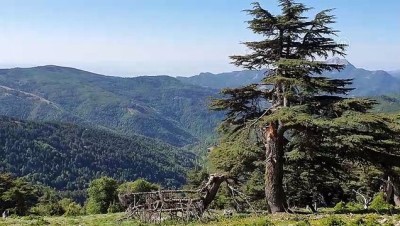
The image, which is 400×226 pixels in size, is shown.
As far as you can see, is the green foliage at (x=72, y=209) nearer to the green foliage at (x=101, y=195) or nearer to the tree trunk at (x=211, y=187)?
the green foliage at (x=101, y=195)

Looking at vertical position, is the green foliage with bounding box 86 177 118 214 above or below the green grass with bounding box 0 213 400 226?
below

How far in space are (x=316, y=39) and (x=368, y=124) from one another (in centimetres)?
610

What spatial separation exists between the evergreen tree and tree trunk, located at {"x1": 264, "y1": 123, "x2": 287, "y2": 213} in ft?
0.17

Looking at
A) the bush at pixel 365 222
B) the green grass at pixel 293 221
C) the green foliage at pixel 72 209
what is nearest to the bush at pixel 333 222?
the green grass at pixel 293 221

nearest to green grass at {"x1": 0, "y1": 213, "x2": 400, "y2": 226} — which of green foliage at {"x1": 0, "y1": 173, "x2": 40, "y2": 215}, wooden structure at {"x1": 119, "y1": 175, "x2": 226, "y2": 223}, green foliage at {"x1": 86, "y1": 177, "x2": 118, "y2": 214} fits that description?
wooden structure at {"x1": 119, "y1": 175, "x2": 226, "y2": 223}

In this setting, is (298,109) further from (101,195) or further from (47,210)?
(47,210)

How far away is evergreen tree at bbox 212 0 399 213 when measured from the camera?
862 inches

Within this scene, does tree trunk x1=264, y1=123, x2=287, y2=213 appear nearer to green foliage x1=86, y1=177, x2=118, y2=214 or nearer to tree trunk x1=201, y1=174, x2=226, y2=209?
tree trunk x1=201, y1=174, x2=226, y2=209

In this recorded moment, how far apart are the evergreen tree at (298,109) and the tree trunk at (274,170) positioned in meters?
0.05

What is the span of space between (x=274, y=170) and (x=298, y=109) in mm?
4344

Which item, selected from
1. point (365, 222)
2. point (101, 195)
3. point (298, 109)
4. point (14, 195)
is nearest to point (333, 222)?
point (365, 222)

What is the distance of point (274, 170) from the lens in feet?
81.5

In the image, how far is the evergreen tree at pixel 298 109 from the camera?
71.8 ft

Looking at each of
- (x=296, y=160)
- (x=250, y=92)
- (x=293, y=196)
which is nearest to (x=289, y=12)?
(x=250, y=92)
